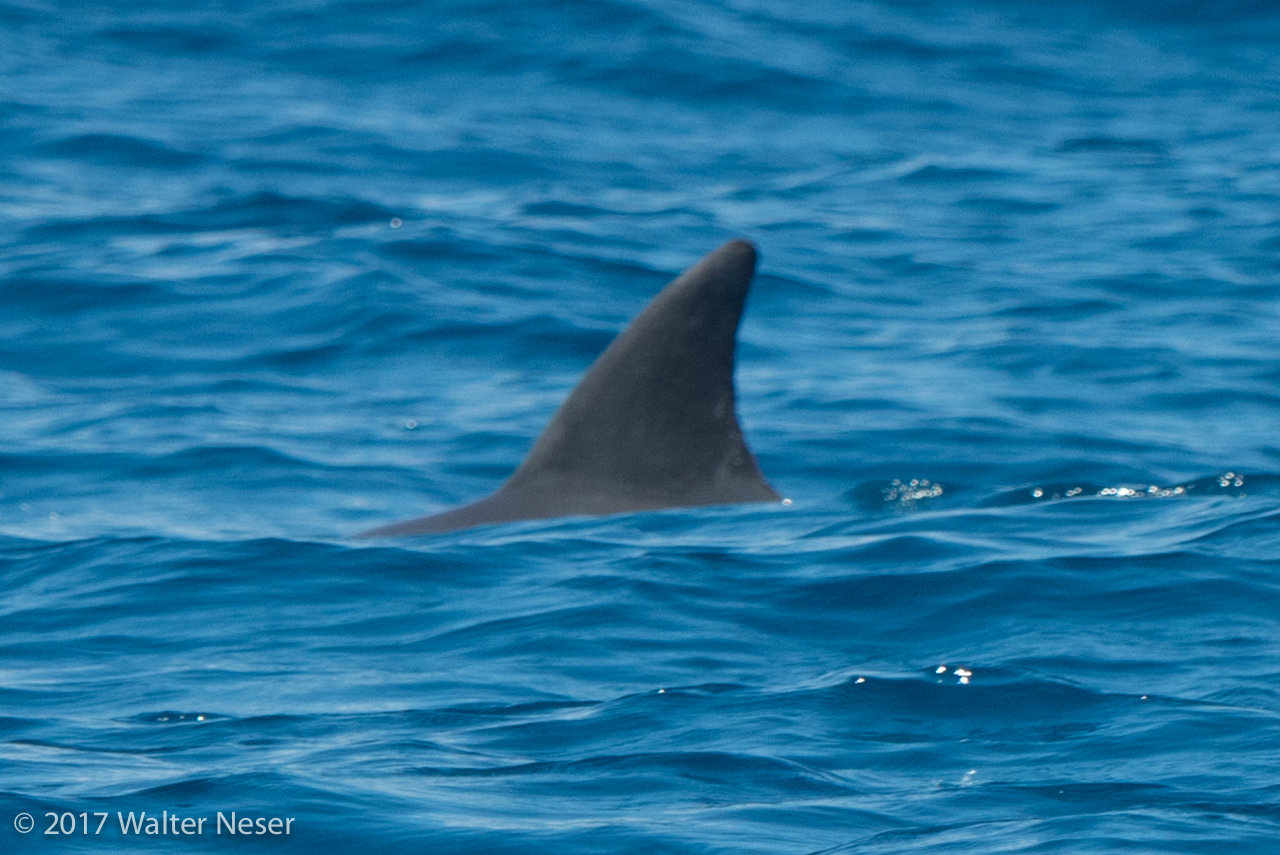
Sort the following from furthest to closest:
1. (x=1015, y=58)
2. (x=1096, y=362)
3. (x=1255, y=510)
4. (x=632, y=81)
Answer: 1. (x=1015, y=58)
2. (x=632, y=81)
3. (x=1096, y=362)
4. (x=1255, y=510)

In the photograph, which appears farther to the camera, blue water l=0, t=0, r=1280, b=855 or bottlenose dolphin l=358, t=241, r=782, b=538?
bottlenose dolphin l=358, t=241, r=782, b=538

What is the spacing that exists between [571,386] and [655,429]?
13.0 feet

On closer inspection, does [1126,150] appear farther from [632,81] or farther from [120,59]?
[120,59]

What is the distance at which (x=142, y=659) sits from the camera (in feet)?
23.4

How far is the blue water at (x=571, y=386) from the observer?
224 inches

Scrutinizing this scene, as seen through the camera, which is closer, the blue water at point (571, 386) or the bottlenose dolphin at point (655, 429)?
the blue water at point (571, 386)

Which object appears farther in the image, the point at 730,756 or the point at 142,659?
the point at 142,659

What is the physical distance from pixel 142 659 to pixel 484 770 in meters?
1.93

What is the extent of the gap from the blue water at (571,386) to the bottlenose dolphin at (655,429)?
0.17 metres

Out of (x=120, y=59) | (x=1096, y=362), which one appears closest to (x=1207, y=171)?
(x=1096, y=362)

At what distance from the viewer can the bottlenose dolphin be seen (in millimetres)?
8602

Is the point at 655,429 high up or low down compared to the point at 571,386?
up

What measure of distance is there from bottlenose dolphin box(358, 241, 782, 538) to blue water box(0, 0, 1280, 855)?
17 centimetres

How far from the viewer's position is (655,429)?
344 inches
